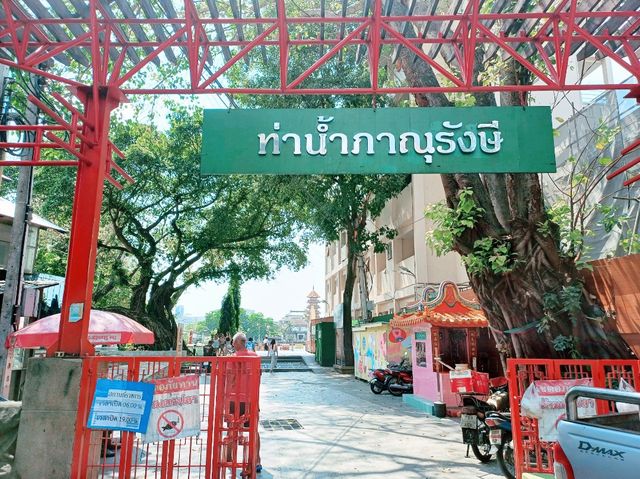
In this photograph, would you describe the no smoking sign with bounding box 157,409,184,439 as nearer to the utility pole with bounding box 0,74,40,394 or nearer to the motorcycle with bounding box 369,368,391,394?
the utility pole with bounding box 0,74,40,394

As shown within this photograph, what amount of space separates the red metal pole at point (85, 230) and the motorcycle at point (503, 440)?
16.2 feet

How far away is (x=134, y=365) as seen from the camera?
4.50 metres

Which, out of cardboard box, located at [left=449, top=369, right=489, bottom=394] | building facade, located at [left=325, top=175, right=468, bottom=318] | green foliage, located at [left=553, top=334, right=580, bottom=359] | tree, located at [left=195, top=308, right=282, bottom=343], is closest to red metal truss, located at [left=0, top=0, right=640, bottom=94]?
green foliage, located at [left=553, top=334, right=580, bottom=359]

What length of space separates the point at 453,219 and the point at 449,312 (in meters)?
4.74

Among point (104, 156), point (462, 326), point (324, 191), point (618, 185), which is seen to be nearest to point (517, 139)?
point (104, 156)

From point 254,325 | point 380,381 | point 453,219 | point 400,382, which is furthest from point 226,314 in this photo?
point 254,325

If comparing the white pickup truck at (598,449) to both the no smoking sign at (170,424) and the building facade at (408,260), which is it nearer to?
the no smoking sign at (170,424)

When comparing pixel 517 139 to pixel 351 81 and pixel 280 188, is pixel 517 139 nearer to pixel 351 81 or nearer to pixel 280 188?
pixel 351 81

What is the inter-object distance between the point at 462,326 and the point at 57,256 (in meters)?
21.2

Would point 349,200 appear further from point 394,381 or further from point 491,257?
point 491,257

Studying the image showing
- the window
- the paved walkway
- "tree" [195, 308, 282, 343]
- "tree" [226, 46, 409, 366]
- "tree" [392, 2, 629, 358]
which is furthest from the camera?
"tree" [195, 308, 282, 343]

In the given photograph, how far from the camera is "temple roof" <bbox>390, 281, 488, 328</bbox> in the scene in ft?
37.1

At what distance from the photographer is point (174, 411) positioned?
4.51 m

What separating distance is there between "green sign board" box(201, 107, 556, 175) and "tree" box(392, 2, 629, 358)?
233 centimetres
